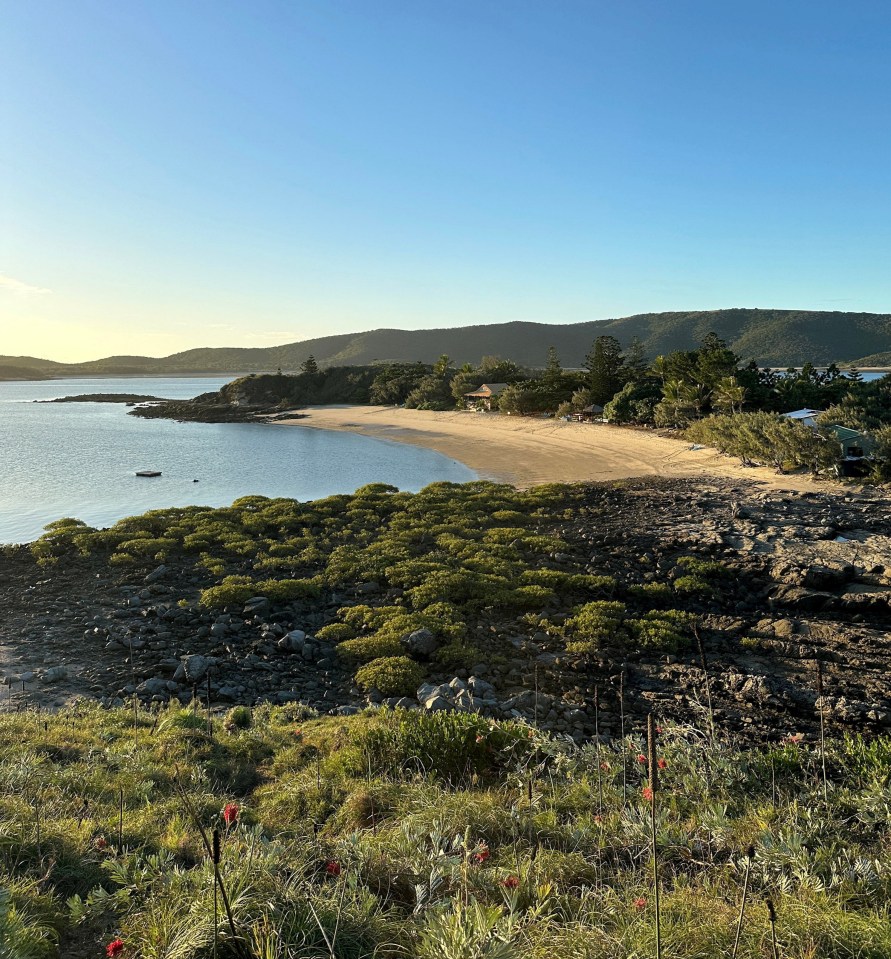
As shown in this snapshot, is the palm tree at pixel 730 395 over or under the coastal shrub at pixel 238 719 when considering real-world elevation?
over

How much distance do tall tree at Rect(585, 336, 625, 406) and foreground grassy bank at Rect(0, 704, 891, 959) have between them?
5533 cm

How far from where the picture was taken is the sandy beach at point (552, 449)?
107 ft

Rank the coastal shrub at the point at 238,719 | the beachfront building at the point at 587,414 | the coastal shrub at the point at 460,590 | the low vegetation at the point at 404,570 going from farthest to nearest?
the beachfront building at the point at 587,414 < the coastal shrub at the point at 460,590 < the low vegetation at the point at 404,570 < the coastal shrub at the point at 238,719

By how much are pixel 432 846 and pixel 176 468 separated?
4344cm

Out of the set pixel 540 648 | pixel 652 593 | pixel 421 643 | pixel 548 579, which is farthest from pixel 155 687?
pixel 652 593

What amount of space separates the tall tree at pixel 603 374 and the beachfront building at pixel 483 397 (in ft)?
41.6

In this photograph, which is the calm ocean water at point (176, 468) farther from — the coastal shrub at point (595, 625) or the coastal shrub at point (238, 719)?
the coastal shrub at point (595, 625)

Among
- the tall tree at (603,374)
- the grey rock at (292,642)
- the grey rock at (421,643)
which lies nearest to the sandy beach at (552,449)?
the tall tree at (603,374)

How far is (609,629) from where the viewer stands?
40.7 feet

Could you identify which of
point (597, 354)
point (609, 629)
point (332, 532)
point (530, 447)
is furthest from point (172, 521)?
point (597, 354)

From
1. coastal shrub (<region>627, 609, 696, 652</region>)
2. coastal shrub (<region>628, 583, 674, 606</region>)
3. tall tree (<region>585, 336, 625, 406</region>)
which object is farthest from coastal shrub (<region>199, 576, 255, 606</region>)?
tall tree (<region>585, 336, 625, 406</region>)

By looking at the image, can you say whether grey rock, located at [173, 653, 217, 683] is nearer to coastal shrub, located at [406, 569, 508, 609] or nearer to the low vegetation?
the low vegetation

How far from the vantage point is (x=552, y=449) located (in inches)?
1725

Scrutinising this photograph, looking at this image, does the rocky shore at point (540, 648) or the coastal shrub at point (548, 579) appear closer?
the rocky shore at point (540, 648)
